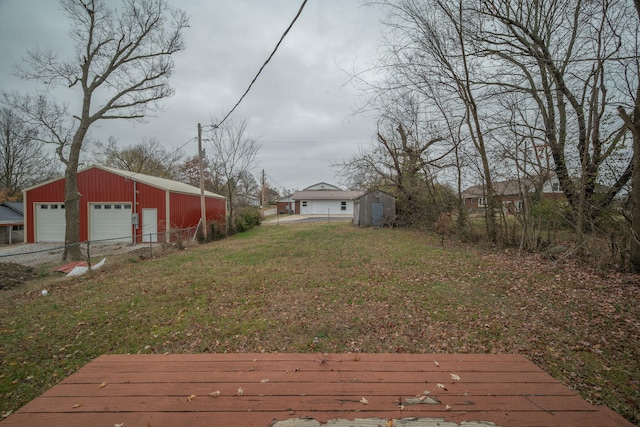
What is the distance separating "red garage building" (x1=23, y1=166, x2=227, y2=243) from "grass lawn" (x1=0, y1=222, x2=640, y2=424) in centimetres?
791

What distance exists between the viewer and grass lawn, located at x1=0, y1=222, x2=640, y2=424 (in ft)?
10.2

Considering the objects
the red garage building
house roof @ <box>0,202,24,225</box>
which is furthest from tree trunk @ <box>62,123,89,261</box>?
house roof @ <box>0,202,24,225</box>

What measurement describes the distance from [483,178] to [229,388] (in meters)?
10.9

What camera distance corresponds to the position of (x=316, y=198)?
35938 mm

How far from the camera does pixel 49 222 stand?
50.3 feet

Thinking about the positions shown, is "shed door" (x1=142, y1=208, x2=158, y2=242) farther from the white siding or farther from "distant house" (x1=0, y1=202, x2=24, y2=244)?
the white siding

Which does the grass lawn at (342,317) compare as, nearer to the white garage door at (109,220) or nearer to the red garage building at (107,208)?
the red garage building at (107,208)

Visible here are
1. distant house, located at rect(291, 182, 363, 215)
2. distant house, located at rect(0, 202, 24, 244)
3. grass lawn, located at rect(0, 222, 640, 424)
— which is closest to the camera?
grass lawn, located at rect(0, 222, 640, 424)

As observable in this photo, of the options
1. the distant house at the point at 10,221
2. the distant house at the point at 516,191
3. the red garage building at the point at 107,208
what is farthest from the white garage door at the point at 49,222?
the distant house at the point at 516,191

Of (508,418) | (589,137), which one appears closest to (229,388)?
(508,418)

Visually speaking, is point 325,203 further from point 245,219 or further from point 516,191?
point 516,191

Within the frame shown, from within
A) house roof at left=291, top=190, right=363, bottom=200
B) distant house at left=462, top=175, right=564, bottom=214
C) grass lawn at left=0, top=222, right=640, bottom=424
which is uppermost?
house roof at left=291, top=190, right=363, bottom=200

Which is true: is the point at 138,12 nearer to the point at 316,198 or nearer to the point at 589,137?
the point at 589,137

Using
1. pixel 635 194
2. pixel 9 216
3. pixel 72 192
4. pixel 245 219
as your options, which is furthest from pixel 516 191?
pixel 9 216
